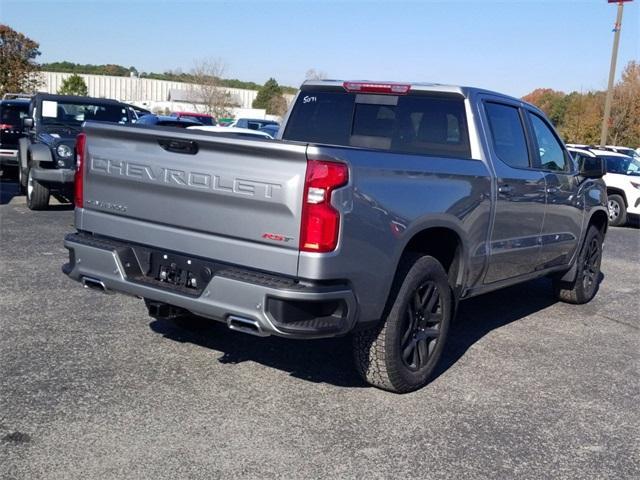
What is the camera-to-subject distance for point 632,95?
4419cm

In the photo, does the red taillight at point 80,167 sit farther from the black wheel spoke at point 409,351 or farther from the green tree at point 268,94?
the green tree at point 268,94

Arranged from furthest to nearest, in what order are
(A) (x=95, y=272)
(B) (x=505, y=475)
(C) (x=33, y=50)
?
(C) (x=33, y=50)
(A) (x=95, y=272)
(B) (x=505, y=475)

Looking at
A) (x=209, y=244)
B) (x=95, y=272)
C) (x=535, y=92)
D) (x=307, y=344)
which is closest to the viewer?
(x=209, y=244)

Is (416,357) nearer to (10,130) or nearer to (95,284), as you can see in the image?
(95,284)

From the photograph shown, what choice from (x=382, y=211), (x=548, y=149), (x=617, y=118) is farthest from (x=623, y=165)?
(x=617, y=118)

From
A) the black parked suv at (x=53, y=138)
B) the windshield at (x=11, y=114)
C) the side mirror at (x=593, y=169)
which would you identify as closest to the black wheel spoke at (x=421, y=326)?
the side mirror at (x=593, y=169)

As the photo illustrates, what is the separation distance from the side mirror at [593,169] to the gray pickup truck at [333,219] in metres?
1.12

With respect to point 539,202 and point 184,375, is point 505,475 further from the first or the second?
point 539,202

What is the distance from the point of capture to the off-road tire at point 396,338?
4.30m

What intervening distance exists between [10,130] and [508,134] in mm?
13306

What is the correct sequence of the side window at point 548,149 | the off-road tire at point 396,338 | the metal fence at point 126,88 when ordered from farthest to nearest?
the metal fence at point 126,88, the side window at point 548,149, the off-road tire at point 396,338

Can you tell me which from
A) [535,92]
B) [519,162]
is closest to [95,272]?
[519,162]

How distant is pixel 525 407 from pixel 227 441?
6.26ft

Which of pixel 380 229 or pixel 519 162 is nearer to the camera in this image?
pixel 380 229
